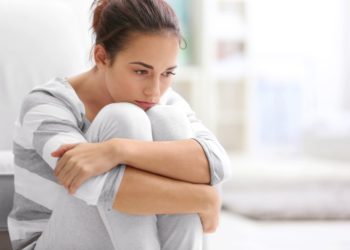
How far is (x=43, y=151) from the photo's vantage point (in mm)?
1312

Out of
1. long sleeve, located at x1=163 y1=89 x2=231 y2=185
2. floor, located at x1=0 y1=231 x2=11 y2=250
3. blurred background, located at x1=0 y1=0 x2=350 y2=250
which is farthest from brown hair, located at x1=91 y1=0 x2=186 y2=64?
blurred background, located at x1=0 y1=0 x2=350 y2=250

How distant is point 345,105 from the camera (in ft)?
13.6

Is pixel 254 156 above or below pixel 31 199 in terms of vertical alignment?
below

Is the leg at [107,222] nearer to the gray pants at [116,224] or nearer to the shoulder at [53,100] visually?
the gray pants at [116,224]

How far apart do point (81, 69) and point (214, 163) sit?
925 millimetres

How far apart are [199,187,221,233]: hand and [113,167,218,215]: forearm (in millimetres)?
11

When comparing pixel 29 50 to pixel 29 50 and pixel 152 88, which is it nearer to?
pixel 29 50

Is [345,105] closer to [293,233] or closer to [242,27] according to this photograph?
[242,27]

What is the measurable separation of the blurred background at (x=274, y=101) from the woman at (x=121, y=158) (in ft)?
4.44

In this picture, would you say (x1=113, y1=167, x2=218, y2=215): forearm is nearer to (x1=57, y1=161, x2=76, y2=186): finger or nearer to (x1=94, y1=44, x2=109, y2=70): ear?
(x1=57, y1=161, x2=76, y2=186): finger

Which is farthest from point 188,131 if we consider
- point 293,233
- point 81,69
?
point 293,233

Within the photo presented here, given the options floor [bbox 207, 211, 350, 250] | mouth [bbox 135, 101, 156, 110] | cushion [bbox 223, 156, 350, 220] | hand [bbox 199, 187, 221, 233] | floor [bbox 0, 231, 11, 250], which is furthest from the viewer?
cushion [bbox 223, 156, 350, 220]

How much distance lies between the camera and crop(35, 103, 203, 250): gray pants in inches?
50.1

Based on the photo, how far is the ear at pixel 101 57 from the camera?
1.44 m
